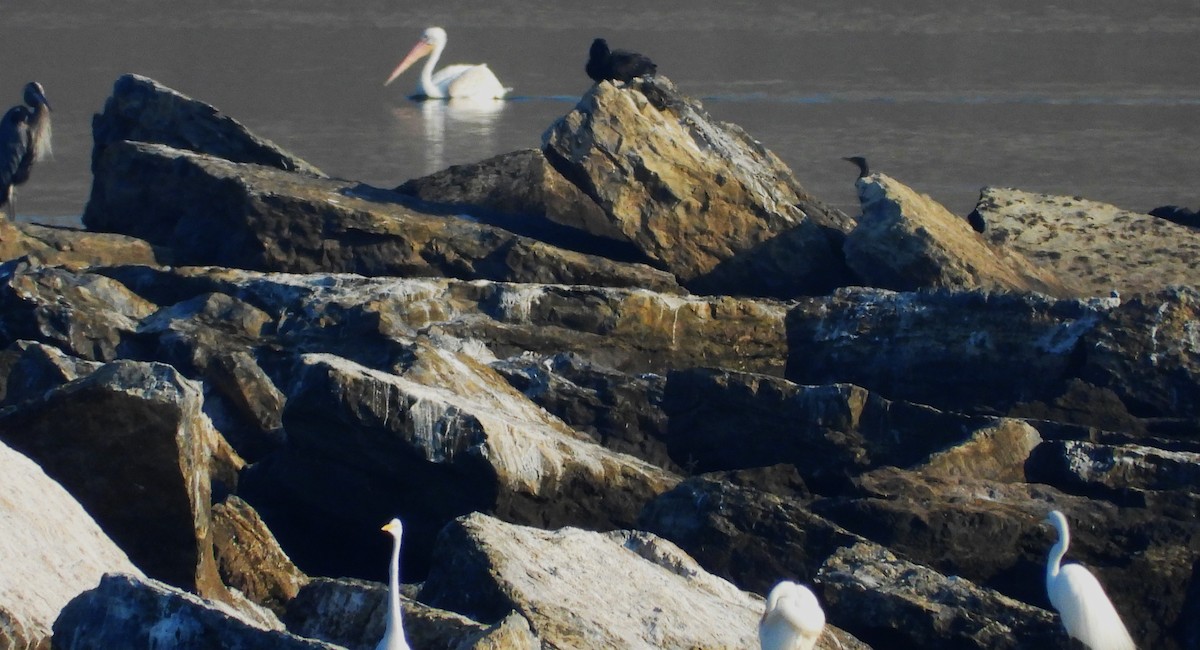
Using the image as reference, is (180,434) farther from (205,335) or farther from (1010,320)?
(1010,320)

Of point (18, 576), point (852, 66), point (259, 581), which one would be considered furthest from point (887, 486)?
point (852, 66)

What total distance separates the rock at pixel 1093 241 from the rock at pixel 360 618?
224 inches

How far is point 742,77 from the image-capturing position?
1947cm

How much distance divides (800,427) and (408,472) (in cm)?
167

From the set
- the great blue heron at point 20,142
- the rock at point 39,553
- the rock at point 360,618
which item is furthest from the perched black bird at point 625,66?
the rock at point 39,553

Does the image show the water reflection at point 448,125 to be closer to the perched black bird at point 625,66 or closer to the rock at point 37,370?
the perched black bird at point 625,66

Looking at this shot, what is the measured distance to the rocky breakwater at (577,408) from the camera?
5461mm

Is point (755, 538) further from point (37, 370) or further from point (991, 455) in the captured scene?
point (37, 370)

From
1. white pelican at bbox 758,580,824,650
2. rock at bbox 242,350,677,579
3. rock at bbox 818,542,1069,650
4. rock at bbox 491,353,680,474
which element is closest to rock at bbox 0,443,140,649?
rock at bbox 242,350,677,579

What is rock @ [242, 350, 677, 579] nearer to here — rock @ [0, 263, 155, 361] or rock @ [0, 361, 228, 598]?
rock @ [0, 361, 228, 598]

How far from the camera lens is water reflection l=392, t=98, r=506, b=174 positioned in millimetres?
15328

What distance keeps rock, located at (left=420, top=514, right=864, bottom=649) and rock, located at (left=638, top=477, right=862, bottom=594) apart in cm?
40

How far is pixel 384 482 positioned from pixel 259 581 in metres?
0.83

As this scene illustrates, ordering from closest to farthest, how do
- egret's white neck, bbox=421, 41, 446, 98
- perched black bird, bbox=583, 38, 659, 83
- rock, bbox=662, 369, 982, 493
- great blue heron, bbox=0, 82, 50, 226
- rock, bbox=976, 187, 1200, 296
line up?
rock, bbox=662, 369, 982, 493, rock, bbox=976, 187, 1200, 296, great blue heron, bbox=0, 82, 50, 226, perched black bird, bbox=583, 38, 659, 83, egret's white neck, bbox=421, 41, 446, 98
